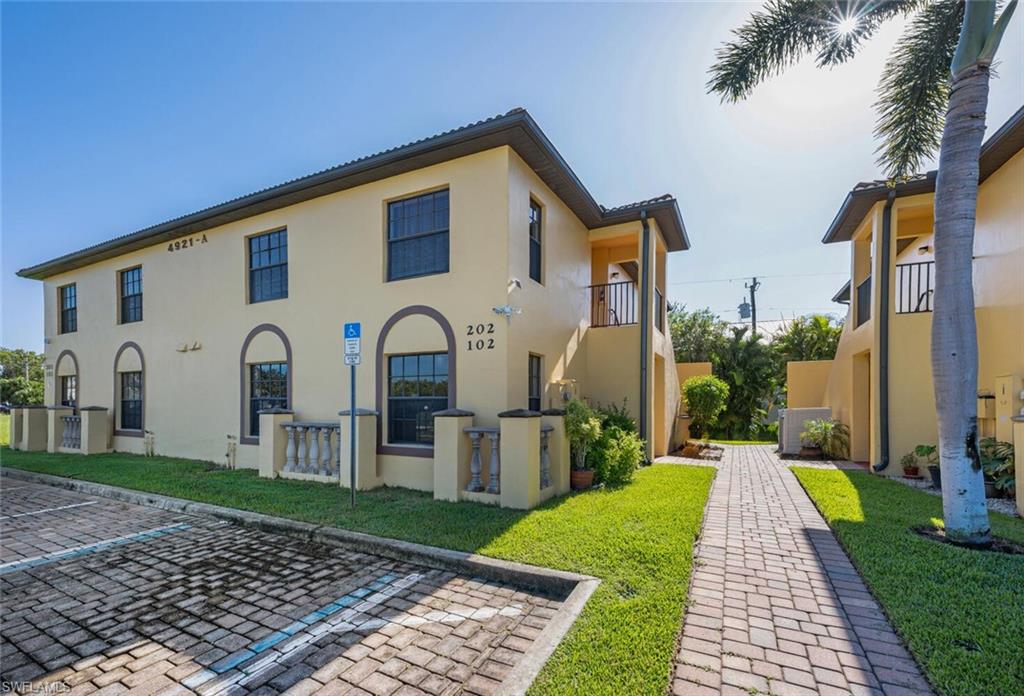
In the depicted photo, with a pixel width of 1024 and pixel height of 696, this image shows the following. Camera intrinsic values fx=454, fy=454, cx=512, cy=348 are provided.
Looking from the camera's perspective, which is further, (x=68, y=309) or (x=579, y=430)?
(x=68, y=309)

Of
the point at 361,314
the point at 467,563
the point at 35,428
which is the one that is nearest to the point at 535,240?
the point at 361,314

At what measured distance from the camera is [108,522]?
22.0 feet

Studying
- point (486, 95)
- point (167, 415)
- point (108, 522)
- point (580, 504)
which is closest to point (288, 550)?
point (108, 522)

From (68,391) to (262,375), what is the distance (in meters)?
10.8

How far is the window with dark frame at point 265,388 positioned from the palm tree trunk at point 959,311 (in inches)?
438

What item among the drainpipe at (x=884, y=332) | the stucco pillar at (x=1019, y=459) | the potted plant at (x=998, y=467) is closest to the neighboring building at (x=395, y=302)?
the drainpipe at (x=884, y=332)

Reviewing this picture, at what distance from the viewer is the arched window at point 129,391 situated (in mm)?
12891

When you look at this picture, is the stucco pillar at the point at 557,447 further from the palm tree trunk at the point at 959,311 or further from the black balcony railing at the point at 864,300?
the black balcony railing at the point at 864,300

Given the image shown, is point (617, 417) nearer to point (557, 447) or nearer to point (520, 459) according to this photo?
point (557, 447)

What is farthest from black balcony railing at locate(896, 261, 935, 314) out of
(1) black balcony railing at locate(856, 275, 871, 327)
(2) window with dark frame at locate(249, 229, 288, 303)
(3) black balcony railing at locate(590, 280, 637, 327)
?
(2) window with dark frame at locate(249, 229, 288, 303)

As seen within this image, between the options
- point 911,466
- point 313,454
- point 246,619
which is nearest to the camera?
point 246,619

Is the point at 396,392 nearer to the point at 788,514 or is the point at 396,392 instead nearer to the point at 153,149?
A: the point at 788,514

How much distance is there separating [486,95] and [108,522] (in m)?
9.46

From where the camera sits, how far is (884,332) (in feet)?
32.7
